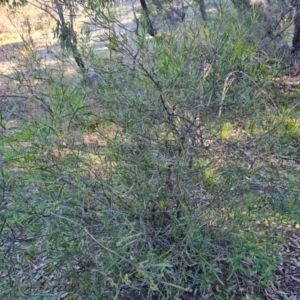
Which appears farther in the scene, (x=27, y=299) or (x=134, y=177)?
(x=134, y=177)

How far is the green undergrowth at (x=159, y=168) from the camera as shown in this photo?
1.86 m

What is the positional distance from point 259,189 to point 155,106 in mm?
792

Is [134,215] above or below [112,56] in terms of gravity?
below

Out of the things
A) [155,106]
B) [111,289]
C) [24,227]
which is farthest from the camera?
[111,289]

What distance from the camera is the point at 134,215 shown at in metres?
2.00

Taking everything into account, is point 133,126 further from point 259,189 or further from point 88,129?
point 259,189

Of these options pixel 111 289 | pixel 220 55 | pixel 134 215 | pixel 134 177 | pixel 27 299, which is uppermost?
pixel 220 55

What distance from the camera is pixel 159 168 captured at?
196 centimetres

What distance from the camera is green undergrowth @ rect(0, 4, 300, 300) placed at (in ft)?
6.09

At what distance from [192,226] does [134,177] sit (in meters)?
0.40

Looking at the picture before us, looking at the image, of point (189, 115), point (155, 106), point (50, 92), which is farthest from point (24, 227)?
point (189, 115)

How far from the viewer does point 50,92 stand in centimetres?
206

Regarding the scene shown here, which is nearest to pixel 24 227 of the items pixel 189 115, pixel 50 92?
pixel 50 92

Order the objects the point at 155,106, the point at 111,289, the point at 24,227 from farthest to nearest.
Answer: the point at 111,289
the point at 155,106
the point at 24,227
